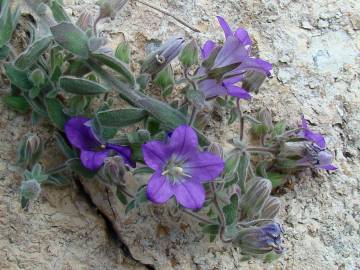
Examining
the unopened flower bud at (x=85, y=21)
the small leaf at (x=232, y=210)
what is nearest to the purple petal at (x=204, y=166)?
the small leaf at (x=232, y=210)

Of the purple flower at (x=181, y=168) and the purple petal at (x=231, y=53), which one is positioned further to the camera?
the purple petal at (x=231, y=53)

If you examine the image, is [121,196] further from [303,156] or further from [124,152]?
[303,156]

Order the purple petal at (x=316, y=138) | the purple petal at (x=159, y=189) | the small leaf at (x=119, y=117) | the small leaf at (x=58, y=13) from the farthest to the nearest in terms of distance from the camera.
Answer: the purple petal at (x=316, y=138) → the small leaf at (x=58, y=13) → the small leaf at (x=119, y=117) → the purple petal at (x=159, y=189)

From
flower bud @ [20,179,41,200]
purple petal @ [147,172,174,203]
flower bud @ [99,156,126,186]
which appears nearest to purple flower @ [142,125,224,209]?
purple petal @ [147,172,174,203]

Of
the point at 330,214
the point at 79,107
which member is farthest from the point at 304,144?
the point at 79,107

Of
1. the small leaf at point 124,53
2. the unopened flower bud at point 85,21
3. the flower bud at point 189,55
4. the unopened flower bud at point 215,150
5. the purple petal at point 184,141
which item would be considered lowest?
the unopened flower bud at point 215,150

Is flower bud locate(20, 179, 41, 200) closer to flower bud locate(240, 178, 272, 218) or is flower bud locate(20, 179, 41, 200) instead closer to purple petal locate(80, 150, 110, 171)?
purple petal locate(80, 150, 110, 171)

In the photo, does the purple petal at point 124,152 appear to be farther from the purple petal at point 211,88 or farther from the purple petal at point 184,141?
the purple petal at point 211,88

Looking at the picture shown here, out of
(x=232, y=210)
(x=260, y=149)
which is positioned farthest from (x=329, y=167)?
(x=232, y=210)
